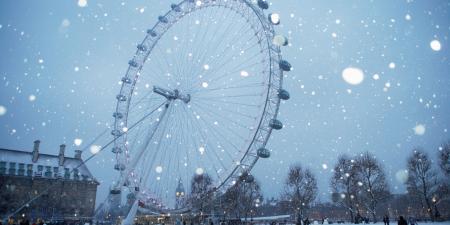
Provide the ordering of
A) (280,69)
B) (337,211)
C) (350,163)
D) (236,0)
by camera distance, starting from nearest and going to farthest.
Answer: (280,69) < (236,0) < (350,163) < (337,211)

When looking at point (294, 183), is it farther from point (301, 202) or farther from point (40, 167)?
point (40, 167)

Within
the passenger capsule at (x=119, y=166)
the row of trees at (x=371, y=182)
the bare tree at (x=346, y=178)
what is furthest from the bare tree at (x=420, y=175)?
the passenger capsule at (x=119, y=166)

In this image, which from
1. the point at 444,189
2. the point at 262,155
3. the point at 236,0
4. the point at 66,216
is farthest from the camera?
the point at 66,216

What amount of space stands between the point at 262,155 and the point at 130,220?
43.4 feet

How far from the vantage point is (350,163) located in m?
55.5

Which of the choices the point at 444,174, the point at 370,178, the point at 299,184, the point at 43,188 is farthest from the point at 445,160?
the point at 43,188

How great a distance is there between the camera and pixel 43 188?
2520 inches

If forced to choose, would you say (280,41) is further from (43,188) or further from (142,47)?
(43,188)

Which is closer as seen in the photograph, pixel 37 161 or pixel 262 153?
pixel 262 153

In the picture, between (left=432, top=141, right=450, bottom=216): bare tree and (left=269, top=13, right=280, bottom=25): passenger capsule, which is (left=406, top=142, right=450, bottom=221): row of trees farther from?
(left=269, top=13, right=280, bottom=25): passenger capsule

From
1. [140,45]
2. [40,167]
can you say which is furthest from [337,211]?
[140,45]

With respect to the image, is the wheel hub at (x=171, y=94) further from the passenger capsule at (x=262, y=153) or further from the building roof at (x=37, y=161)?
the building roof at (x=37, y=161)

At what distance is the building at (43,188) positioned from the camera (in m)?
59.3

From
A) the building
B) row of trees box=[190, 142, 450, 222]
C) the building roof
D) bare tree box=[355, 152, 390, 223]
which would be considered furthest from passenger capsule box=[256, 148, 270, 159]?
the building roof
